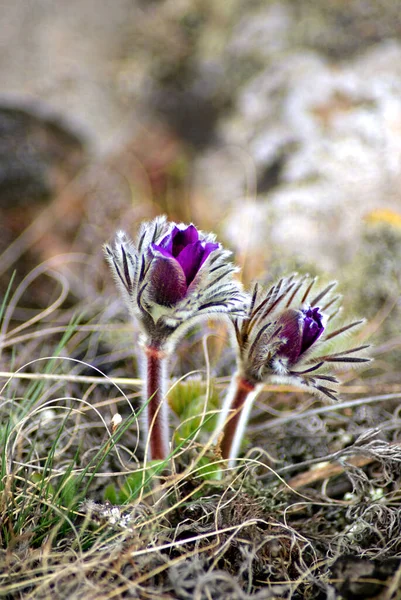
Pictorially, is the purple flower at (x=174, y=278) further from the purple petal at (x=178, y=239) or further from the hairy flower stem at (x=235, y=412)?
the hairy flower stem at (x=235, y=412)

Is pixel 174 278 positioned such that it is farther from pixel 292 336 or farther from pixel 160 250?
pixel 292 336

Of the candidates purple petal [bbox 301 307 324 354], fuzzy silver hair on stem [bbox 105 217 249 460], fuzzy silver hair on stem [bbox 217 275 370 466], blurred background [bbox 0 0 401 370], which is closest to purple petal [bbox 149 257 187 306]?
fuzzy silver hair on stem [bbox 105 217 249 460]

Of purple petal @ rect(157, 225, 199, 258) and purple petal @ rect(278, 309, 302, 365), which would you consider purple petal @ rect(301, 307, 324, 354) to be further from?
purple petal @ rect(157, 225, 199, 258)

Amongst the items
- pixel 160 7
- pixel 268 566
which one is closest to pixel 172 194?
pixel 160 7

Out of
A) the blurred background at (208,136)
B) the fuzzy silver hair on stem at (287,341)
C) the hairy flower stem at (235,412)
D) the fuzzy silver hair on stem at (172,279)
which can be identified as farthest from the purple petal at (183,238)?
the blurred background at (208,136)

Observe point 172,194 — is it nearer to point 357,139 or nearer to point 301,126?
point 301,126

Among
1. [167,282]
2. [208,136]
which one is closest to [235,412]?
[167,282]

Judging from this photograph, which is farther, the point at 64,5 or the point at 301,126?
the point at 64,5
